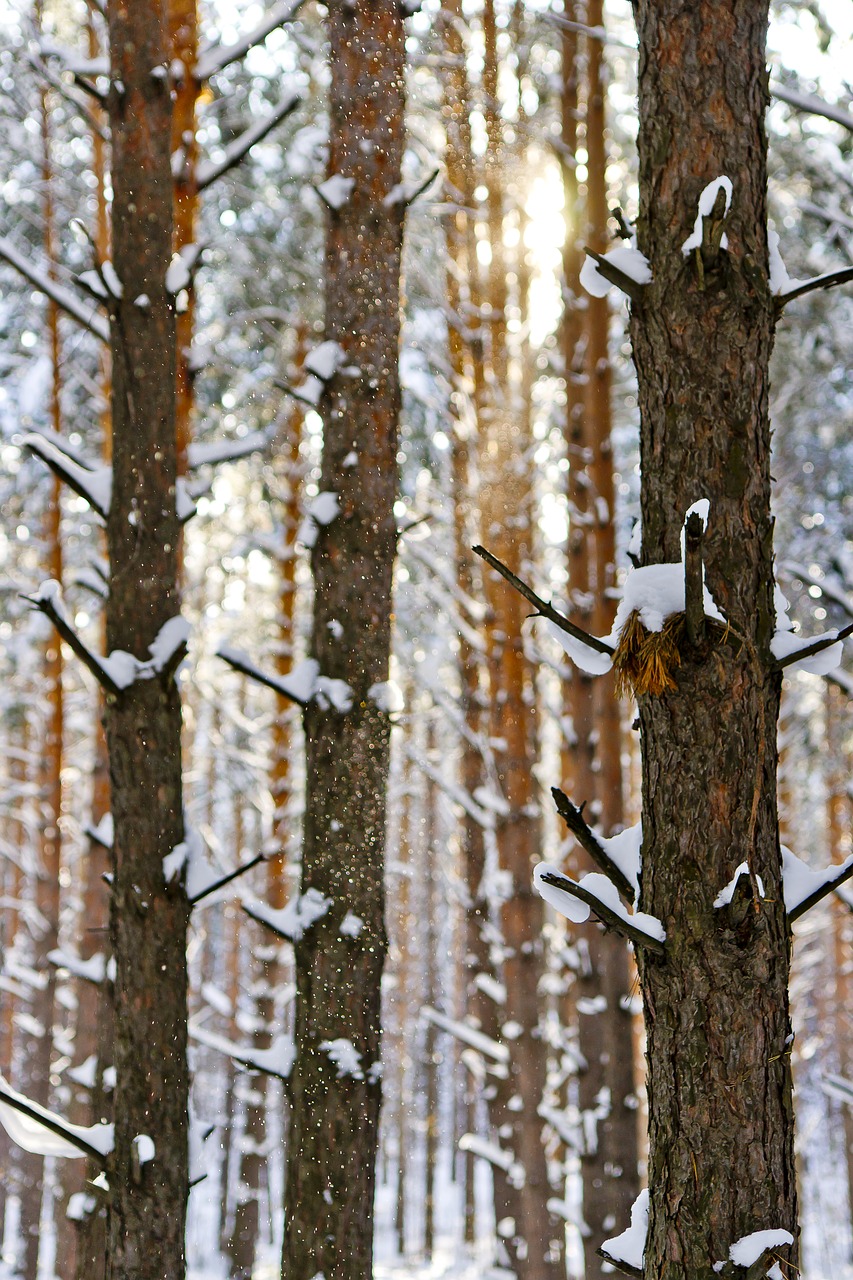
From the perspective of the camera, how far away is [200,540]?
14.5m

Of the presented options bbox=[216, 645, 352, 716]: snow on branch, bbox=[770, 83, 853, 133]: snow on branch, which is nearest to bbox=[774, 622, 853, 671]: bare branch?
bbox=[216, 645, 352, 716]: snow on branch

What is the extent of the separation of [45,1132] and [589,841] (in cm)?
210

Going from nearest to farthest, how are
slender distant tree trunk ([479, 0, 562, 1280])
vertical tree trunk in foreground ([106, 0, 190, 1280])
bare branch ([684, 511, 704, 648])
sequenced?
bare branch ([684, 511, 704, 648]) → vertical tree trunk in foreground ([106, 0, 190, 1280]) → slender distant tree trunk ([479, 0, 562, 1280])

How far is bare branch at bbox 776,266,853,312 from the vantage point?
7.00 feet

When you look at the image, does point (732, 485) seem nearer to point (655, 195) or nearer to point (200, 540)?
point (655, 195)

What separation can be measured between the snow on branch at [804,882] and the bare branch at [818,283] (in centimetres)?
107

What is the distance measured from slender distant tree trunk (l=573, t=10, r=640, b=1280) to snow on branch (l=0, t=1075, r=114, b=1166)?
13.1 ft

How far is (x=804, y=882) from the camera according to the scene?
7.25 ft

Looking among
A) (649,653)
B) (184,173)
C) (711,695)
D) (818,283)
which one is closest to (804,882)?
(711,695)

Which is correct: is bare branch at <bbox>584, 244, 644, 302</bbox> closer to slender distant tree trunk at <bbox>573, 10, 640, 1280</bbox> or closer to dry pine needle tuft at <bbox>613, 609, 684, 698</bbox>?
dry pine needle tuft at <bbox>613, 609, 684, 698</bbox>

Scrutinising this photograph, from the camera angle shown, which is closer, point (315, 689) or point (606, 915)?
point (606, 915)

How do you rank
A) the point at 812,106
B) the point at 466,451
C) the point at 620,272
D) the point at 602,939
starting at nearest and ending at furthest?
the point at 620,272 → the point at 812,106 → the point at 602,939 → the point at 466,451

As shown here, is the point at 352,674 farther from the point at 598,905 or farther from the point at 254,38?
the point at 254,38

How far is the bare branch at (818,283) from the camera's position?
2.13m
